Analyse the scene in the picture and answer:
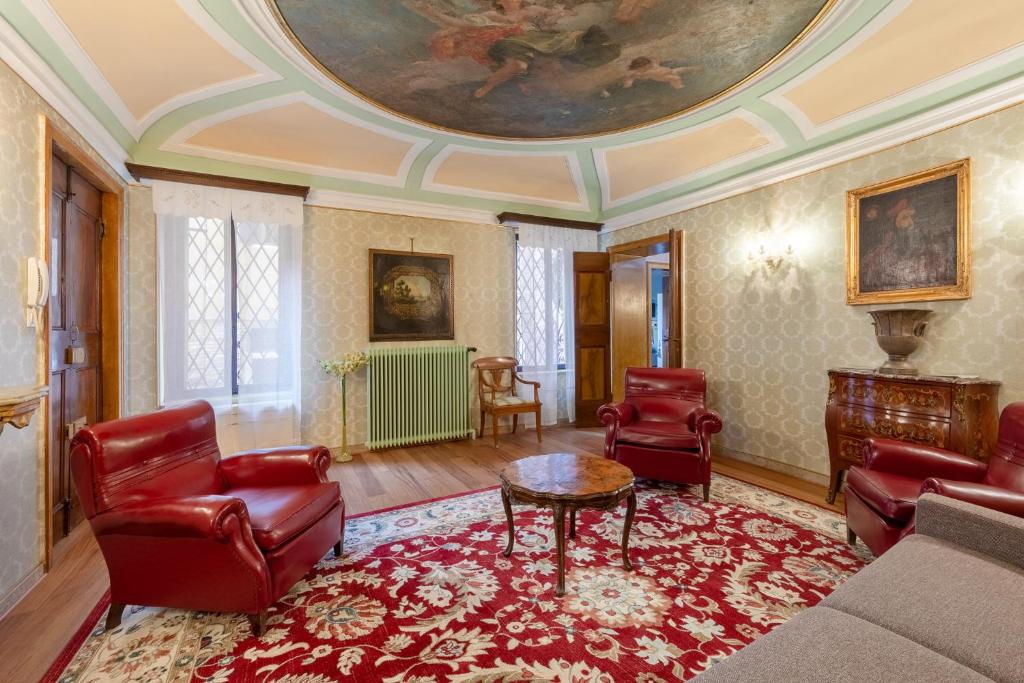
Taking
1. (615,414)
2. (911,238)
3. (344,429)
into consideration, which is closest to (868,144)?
(911,238)

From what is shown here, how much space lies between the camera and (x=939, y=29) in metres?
2.54

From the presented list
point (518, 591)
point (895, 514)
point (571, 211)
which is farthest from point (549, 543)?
point (571, 211)

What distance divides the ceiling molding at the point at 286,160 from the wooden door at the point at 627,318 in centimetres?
273

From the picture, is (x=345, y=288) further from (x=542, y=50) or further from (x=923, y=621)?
(x=923, y=621)

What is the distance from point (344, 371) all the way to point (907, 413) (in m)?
4.49

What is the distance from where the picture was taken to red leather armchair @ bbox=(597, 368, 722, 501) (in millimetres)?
3229

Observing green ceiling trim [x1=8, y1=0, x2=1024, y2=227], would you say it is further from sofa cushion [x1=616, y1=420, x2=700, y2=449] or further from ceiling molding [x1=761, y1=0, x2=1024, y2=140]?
sofa cushion [x1=616, y1=420, x2=700, y2=449]

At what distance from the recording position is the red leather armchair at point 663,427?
3.23 metres

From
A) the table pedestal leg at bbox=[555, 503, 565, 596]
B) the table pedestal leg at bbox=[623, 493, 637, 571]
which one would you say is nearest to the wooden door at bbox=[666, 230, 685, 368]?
the table pedestal leg at bbox=[623, 493, 637, 571]

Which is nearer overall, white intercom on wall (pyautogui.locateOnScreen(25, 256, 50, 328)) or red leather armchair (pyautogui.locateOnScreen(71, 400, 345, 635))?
red leather armchair (pyautogui.locateOnScreen(71, 400, 345, 635))

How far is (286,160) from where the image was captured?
4.21m

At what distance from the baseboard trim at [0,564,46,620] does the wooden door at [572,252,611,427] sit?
466 cm

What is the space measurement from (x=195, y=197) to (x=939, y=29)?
214 inches

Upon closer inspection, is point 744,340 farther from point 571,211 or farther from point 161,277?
point 161,277
